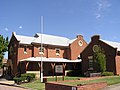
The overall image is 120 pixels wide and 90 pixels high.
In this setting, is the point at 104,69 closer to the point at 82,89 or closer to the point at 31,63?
the point at 31,63

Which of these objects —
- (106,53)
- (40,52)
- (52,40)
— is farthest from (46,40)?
(106,53)

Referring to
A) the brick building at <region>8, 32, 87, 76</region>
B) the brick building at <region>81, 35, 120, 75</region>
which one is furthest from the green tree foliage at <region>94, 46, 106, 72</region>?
the brick building at <region>8, 32, 87, 76</region>

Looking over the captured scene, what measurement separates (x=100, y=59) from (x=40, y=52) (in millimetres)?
12262

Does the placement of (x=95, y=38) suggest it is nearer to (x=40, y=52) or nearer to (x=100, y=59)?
(x=100, y=59)

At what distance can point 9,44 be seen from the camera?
144ft

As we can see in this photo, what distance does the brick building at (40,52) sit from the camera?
1556 inches

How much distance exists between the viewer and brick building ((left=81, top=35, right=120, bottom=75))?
34.8 m

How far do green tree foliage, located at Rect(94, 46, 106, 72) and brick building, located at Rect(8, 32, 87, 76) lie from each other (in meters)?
7.54

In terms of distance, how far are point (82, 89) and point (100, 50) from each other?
1967cm

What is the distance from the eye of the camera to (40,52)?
4181 cm

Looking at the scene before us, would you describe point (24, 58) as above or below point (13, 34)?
below

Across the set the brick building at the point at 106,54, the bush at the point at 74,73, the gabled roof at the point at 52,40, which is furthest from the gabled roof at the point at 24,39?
the brick building at the point at 106,54

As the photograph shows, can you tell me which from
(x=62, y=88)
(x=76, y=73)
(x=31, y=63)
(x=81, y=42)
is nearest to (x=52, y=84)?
(x=62, y=88)

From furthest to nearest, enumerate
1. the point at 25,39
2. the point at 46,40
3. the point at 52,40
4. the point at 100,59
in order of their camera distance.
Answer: the point at 52,40 → the point at 46,40 → the point at 25,39 → the point at 100,59
